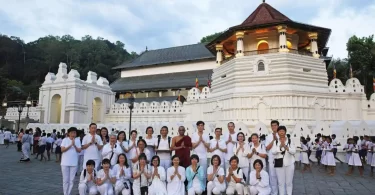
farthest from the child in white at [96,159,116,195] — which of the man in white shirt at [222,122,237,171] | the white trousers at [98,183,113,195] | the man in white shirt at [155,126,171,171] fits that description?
the man in white shirt at [222,122,237,171]

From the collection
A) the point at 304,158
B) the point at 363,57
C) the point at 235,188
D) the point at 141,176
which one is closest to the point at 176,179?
the point at 141,176

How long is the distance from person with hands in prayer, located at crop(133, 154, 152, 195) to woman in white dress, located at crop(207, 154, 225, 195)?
135cm

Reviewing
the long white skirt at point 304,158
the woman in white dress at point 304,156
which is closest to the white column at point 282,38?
the woman in white dress at point 304,156

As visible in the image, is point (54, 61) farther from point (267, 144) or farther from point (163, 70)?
point (267, 144)

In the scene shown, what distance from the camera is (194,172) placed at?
260 inches

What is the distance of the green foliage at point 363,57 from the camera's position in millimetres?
38188

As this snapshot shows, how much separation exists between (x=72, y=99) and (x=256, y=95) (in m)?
15.1

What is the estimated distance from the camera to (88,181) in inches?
244

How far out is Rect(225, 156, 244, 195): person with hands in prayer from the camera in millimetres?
6445

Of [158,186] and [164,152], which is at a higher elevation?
[164,152]

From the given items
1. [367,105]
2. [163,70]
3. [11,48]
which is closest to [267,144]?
[367,105]

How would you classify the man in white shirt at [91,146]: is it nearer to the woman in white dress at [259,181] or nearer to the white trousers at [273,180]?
the woman in white dress at [259,181]

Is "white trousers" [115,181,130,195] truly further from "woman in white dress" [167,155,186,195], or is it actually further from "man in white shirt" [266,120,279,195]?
"man in white shirt" [266,120,279,195]

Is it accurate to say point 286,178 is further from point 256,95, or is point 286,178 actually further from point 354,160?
point 256,95
